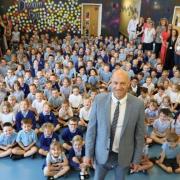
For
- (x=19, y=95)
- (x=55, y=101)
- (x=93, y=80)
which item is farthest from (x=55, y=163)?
(x=93, y=80)

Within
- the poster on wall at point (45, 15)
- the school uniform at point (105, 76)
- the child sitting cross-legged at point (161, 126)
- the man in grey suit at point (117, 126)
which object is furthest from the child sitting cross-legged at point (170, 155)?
the poster on wall at point (45, 15)

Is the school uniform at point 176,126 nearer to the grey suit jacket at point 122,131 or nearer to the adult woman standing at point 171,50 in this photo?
the grey suit jacket at point 122,131

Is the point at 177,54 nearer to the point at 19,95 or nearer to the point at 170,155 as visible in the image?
the point at 170,155

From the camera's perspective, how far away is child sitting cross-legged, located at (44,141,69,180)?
378 centimetres

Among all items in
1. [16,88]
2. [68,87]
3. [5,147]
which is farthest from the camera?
[68,87]

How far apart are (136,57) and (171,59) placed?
1083 mm

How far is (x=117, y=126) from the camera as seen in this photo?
2420 mm

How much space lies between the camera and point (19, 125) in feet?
15.7

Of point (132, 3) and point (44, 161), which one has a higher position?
point (132, 3)

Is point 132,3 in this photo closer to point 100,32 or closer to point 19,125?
point 100,32

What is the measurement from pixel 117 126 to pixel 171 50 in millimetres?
6554

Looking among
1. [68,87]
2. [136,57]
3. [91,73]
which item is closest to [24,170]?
[68,87]

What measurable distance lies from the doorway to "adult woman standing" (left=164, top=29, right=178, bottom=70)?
4.64 metres

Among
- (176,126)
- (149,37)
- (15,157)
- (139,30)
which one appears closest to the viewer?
(15,157)
